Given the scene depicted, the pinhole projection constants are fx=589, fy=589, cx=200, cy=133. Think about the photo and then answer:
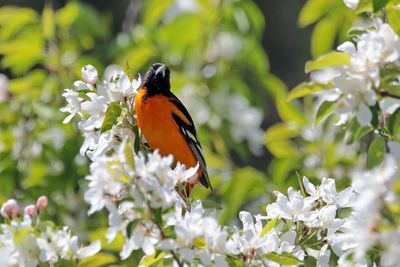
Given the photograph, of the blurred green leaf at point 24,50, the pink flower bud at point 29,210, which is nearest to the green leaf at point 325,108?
the pink flower bud at point 29,210

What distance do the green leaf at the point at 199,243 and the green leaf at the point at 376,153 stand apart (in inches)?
21.0

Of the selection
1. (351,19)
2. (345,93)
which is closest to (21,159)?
(351,19)

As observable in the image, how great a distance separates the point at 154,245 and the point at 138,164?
0.76ft

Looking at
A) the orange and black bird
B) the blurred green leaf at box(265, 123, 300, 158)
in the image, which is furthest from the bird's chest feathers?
the blurred green leaf at box(265, 123, 300, 158)

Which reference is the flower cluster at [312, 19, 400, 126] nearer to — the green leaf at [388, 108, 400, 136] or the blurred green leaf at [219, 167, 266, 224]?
the green leaf at [388, 108, 400, 136]

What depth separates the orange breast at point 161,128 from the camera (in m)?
2.76

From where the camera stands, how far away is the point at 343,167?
148 inches

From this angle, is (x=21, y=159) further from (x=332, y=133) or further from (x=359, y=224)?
(x=359, y=224)

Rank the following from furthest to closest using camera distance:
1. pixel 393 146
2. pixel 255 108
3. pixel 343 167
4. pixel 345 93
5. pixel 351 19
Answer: pixel 255 108, pixel 343 167, pixel 351 19, pixel 345 93, pixel 393 146

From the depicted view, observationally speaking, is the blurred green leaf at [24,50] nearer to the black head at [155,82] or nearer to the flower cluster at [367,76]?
the black head at [155,82]

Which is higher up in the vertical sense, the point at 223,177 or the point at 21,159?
the point at 21,159

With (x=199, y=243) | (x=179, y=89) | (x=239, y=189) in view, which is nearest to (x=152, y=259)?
(x=199, y=243)

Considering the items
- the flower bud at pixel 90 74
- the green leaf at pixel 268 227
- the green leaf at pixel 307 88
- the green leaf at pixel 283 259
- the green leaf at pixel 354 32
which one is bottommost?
the green leaf at pixel 283 259

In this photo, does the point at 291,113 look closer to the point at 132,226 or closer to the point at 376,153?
the point at 376,153
